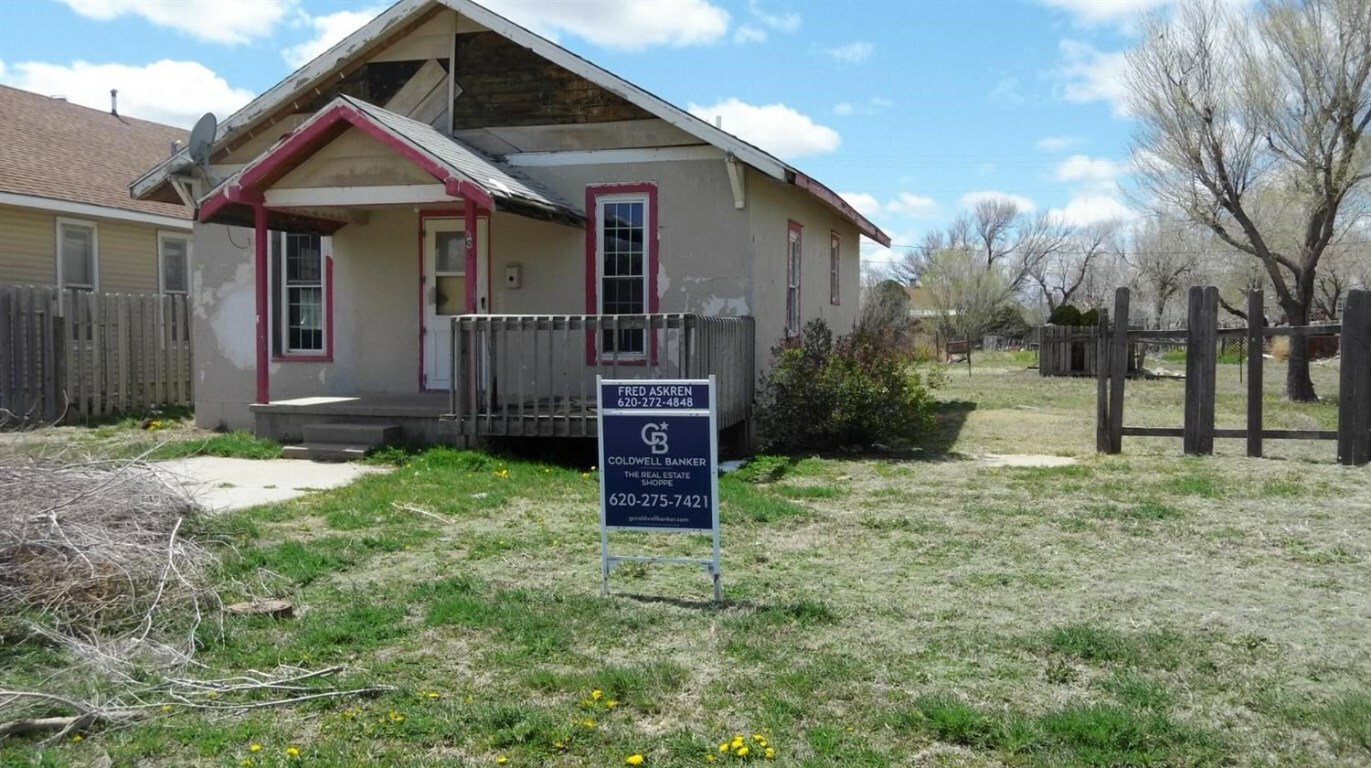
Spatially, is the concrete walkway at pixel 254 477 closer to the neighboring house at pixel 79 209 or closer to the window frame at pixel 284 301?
the window frame at pixel 284 301

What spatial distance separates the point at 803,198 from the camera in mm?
16156

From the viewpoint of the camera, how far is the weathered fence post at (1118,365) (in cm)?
1227

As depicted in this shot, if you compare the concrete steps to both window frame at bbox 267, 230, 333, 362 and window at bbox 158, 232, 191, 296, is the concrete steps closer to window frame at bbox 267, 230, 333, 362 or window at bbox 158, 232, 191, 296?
window frame at bbox 267, 230, 333, 362

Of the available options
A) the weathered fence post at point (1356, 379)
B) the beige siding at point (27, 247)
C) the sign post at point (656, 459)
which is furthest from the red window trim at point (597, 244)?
the beige siding at point (27, 247)

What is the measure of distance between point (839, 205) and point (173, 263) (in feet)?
45.0

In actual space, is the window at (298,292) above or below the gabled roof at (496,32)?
below

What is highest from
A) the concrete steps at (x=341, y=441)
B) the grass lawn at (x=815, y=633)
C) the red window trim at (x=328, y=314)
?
the red window trim at (x=328, y=314)

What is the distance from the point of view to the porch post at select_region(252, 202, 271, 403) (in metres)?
12.7

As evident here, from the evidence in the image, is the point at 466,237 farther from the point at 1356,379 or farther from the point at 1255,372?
the point at 1356,379

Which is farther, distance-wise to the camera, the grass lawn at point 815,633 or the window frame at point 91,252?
the window frame at point 91,252

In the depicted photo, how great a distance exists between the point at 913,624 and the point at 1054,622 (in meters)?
0.73

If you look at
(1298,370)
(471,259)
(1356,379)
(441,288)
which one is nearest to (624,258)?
(471,259)

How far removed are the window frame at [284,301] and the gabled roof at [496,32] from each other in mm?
1511

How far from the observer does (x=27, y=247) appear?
61.4 feet
